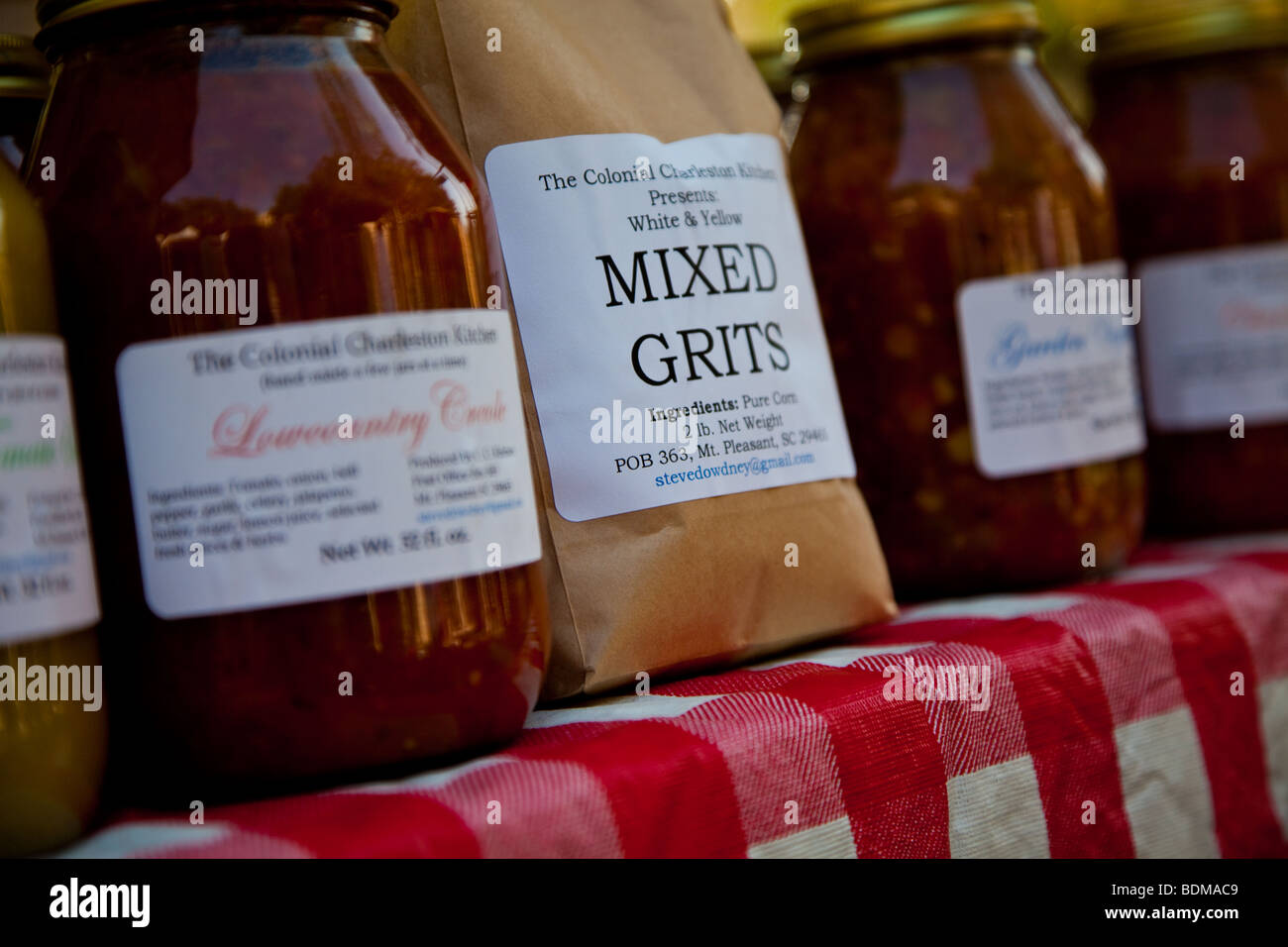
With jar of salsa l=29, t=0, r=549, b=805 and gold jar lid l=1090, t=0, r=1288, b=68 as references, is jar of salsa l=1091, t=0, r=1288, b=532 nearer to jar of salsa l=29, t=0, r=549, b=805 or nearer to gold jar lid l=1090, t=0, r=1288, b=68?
gold jar lid l=1090, t=0, r=1288, b=68

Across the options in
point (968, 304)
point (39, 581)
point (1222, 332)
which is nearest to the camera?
point (39, 581)

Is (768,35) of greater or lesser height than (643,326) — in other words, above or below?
above

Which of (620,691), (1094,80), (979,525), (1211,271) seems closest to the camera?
(620,691)

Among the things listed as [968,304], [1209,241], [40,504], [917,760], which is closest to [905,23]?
[968,304]

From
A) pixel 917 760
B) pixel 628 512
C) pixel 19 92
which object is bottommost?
pixel 917 760

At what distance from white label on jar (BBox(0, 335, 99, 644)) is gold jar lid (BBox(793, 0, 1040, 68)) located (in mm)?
628

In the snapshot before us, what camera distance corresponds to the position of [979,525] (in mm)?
962

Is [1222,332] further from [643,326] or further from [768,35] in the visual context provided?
[643,326]

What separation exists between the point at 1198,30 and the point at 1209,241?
0.19 m

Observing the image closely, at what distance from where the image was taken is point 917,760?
0.70m

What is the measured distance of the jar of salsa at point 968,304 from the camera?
0.96 m

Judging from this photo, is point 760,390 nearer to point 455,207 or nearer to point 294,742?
point 455,207

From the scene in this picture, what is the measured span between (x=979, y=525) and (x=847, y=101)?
31cm

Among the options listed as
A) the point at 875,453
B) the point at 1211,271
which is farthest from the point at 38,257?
the point at 1211,271
